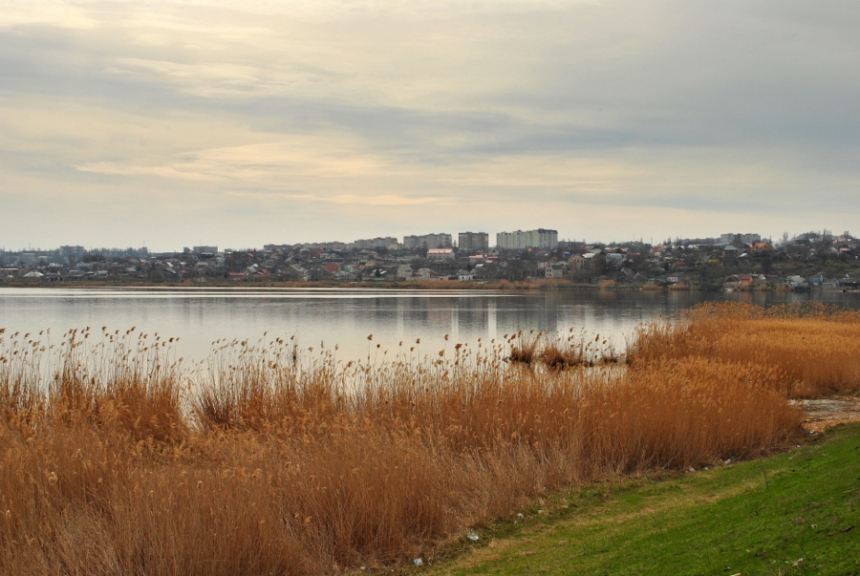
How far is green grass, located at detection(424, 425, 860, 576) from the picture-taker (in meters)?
5.61

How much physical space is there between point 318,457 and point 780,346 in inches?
760

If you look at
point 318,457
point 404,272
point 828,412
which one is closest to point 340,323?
point 828,412

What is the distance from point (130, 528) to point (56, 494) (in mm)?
1725

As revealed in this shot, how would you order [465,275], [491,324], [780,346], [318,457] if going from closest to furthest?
[318,457] → [780,346] → [491,324] → [465,275]

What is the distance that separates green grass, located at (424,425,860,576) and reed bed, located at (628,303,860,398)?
842cm

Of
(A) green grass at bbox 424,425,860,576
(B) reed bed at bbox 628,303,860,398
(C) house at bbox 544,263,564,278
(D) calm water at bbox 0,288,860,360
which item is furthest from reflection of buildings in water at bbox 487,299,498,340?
(C) house at bbox 544,263,564,278

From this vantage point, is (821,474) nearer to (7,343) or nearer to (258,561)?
(258,561)

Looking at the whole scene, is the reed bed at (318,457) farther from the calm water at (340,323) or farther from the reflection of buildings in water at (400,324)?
the reflection of buildings in water at (400,324)

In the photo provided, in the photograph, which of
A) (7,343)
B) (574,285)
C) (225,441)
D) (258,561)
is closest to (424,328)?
(7,343)

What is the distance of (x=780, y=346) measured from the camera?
76.9ft

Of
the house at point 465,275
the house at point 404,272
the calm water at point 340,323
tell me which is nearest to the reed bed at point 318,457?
the calm water at point 340,323

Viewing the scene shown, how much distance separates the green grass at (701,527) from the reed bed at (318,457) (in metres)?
0.61

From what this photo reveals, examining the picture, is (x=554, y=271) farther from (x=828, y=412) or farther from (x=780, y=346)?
(x=828, y=412)

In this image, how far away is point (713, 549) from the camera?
20.6 feet
